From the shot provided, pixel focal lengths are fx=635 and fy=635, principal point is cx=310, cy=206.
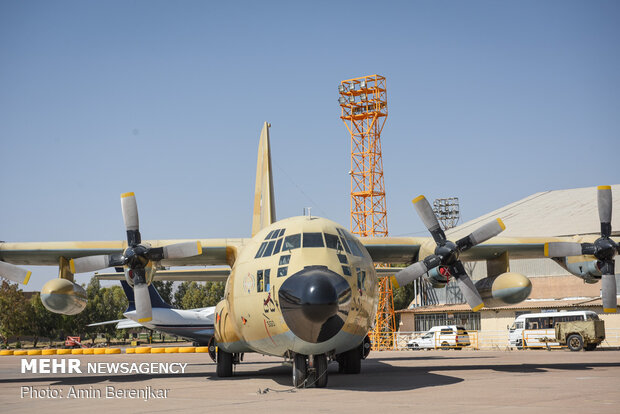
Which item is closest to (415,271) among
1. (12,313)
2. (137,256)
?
(137,256)

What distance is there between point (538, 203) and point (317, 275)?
6215 centimetres

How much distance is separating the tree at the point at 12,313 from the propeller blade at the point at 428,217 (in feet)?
206

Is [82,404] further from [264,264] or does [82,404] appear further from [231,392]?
[264,264]

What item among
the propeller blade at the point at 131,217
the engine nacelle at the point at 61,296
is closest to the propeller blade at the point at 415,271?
the propeller blade at the point at 131,217

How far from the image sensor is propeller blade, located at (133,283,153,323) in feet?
59.6

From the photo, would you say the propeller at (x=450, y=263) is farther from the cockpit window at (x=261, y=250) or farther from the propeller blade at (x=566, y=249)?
the cockpit window at (x=261, y=250)

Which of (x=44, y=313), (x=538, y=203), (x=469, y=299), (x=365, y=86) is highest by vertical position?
(x=365, y=86)

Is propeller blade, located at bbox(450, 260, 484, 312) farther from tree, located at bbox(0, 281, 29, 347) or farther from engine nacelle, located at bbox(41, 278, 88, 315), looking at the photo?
tree, located at bbox(0, 281, 29, 347)

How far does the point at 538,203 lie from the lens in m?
69.8

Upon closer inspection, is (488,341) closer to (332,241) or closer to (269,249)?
(332,241)

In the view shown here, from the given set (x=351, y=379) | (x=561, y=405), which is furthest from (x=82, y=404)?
(x=561, y=405)

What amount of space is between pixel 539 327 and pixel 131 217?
30.2m

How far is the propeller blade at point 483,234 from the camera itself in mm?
18141

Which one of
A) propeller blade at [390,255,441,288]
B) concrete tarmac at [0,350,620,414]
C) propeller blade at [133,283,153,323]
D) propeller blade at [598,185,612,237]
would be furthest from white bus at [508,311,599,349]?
propeller blade at [133,283,153,323]
